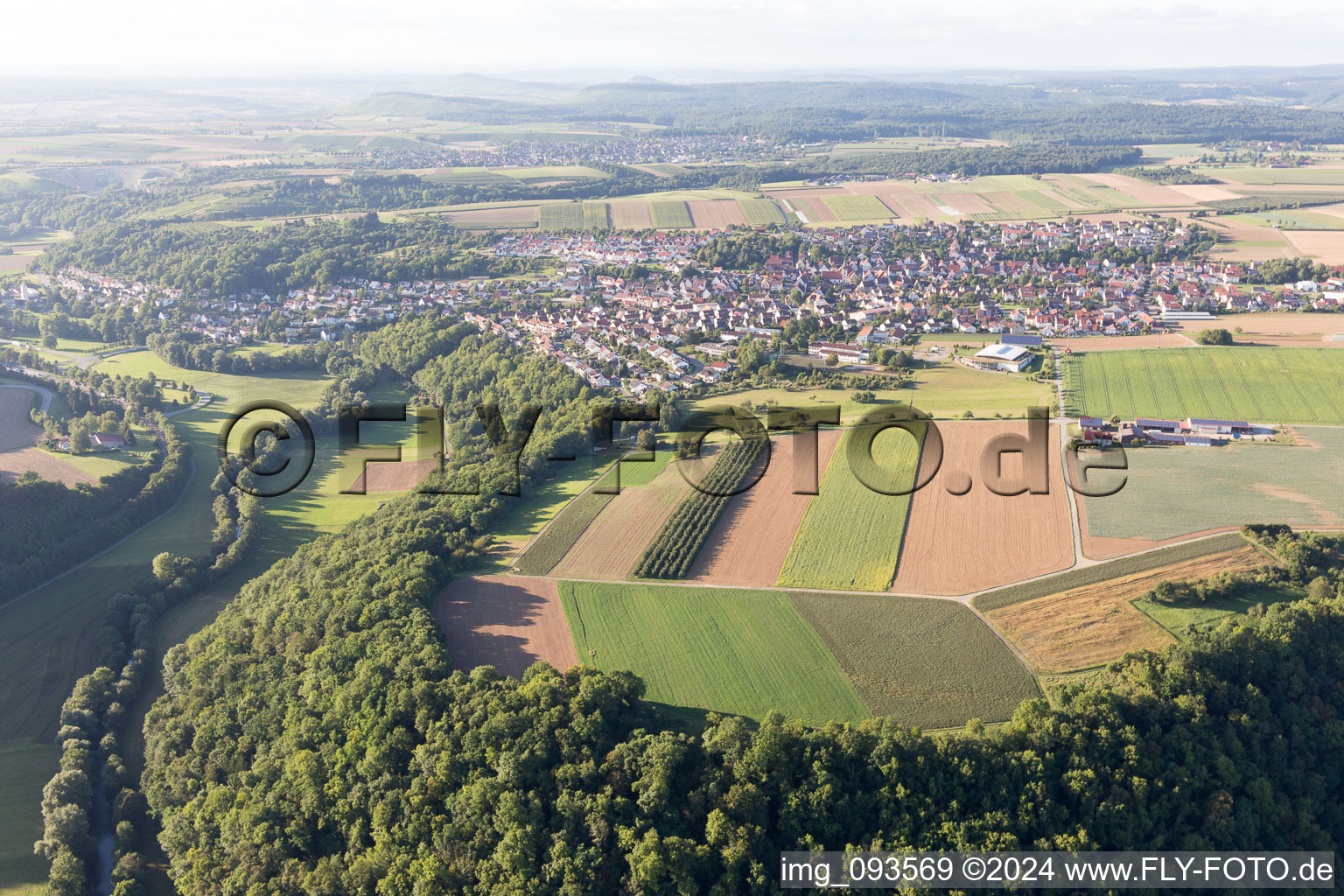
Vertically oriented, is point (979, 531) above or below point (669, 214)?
below

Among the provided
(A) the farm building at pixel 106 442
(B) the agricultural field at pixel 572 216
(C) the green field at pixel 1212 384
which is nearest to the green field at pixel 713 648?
(C) the green field at pixel 1212 384

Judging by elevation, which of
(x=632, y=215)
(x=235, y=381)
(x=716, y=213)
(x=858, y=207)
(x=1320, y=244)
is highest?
(x=858, y=207)

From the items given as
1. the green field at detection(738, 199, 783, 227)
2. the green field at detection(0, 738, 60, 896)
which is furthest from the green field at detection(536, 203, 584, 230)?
the green field at detection(0, 738, 60, 896)

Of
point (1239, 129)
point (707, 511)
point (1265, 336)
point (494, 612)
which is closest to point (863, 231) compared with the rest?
point (1265, 336)

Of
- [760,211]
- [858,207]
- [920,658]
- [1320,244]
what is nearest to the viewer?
[920,658]

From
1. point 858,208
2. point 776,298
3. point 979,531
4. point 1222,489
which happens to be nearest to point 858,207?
point 858,208

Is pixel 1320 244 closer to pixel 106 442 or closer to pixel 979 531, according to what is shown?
pixel 979 531
